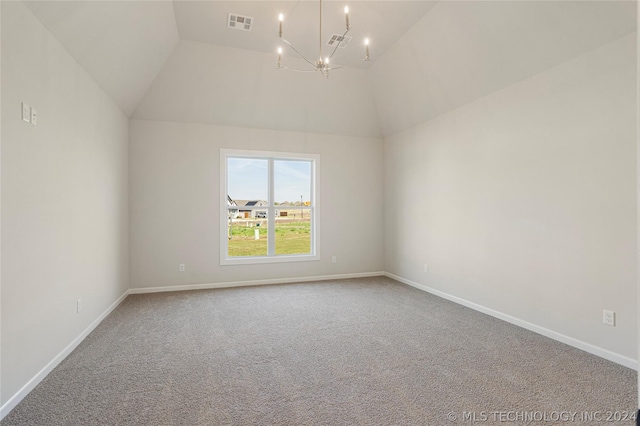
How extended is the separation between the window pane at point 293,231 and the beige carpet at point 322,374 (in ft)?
6.48

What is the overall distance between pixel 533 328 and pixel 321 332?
2.18m

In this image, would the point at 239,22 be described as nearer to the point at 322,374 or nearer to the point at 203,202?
the point at 203,202

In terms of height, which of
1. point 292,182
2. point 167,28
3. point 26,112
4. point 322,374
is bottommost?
point 322,374

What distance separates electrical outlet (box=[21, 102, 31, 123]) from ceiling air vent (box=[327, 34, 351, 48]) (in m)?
3.15

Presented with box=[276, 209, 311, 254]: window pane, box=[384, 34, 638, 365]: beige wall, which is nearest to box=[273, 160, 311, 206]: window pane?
box=[276, 209, 311, 254]: window pane

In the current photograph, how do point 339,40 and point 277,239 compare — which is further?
point 277,239

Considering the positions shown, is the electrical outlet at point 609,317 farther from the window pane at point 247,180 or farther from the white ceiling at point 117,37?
the white ceiling at point 117,37

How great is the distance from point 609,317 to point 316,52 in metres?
4.30

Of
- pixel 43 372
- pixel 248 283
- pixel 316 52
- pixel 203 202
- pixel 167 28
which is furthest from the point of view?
pixel 248 283

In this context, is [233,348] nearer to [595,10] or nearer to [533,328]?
[533,328]

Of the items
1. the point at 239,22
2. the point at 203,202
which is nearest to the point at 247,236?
the point at 203,202

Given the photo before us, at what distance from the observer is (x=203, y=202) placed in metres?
5.07

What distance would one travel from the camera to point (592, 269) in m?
2.79

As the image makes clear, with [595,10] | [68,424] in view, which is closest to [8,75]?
[68,424]
